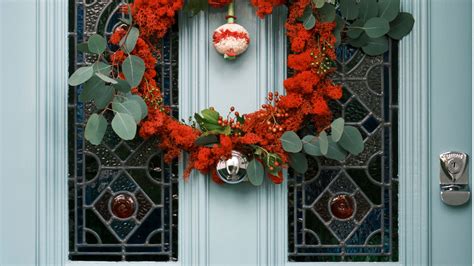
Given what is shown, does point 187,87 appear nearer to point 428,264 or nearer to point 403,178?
point 403,178

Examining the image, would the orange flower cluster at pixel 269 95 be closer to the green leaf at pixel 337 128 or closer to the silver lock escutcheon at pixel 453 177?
the green leaf at pixel 337 128

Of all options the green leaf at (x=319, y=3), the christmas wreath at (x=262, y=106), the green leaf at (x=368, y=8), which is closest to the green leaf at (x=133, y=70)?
the christmas wreath at (x=262, y=106)

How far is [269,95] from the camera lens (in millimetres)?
1593

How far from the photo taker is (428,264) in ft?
5.41

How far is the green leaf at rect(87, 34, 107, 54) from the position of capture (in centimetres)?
152

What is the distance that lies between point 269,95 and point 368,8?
0.29 m

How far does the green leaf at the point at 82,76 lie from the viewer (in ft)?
4.92

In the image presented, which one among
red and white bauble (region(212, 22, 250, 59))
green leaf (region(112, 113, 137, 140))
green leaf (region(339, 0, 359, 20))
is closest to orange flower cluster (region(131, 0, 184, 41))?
red and white bauble (region(212, 22, 250, 59))

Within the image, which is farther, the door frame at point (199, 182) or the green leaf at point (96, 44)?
the door frame at point (199, 182)

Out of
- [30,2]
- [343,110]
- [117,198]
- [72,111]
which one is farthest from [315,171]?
[30,2]

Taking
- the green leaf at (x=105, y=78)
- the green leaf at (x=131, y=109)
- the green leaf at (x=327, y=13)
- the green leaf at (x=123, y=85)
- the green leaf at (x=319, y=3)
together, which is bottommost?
the green leaf at (x=131, y=109)

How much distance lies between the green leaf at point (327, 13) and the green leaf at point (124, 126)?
46 cm

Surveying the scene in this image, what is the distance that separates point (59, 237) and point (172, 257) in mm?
264

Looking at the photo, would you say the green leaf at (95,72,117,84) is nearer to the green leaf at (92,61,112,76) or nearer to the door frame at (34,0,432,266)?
the green leaf at (92,61,112,76)
